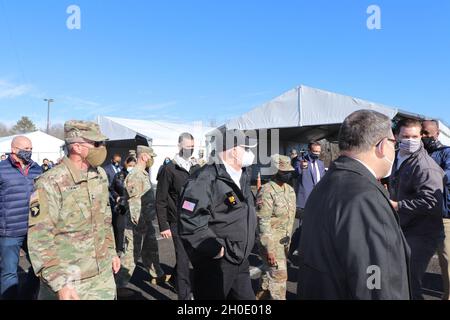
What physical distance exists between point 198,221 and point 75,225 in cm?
87

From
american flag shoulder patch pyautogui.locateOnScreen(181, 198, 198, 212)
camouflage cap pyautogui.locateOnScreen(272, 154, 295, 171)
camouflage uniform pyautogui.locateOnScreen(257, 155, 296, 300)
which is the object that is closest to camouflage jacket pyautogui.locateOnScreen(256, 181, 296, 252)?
camouflage uniform pyautogui.locateOnScreen(257, 155, 296, 300)

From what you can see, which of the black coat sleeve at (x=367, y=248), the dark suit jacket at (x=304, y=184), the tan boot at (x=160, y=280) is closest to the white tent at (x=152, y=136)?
the dark suit jacket at (x=304, y=184)

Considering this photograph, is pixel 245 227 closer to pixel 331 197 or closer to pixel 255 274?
pixel 331 197

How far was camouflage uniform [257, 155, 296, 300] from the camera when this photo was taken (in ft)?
13.2

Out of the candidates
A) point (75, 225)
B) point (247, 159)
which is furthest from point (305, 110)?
point (75, 225)

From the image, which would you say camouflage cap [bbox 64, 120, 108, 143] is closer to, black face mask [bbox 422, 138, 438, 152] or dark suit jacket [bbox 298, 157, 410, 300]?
dark suit jacket [bbox 298, 157, 410, 300]

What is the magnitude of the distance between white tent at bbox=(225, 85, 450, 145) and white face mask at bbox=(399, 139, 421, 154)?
28.0 ft

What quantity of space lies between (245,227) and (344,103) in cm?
1083

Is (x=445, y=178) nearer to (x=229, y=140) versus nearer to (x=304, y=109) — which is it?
(x=229, y=140)

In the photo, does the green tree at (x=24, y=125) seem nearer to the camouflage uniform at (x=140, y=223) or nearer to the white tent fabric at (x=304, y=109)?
the white tent fabric at (x=304, y=109)

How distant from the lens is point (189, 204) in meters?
2.74

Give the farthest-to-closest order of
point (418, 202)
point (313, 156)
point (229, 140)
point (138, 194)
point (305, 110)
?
point (305, 110) < point (313, 156) < point (138, 194) < point (418, 202) < point (229, 140)

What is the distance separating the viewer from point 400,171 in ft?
11.9
